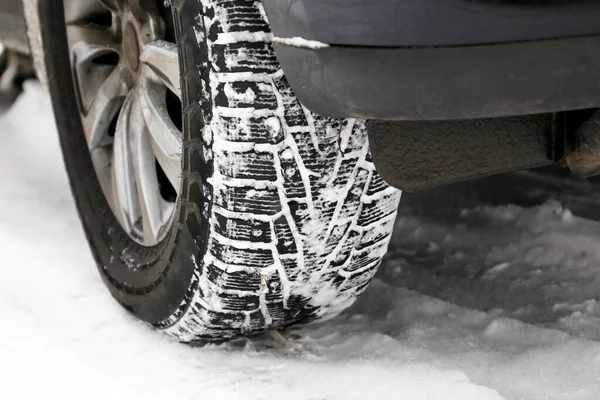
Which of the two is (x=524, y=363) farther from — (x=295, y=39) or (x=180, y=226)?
(x=295, y=39)

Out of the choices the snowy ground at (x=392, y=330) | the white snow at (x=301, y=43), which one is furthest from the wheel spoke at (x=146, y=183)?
the white snow at (x=301, y=43)

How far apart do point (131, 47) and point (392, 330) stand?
0.79 metres

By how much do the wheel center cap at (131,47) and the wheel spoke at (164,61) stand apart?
93 millimetres

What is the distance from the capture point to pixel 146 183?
61.0 inches

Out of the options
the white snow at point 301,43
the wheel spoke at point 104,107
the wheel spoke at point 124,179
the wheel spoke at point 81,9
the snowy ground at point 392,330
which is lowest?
the snowy ground at point 392,330

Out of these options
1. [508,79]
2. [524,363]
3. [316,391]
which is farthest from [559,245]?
[508,79]

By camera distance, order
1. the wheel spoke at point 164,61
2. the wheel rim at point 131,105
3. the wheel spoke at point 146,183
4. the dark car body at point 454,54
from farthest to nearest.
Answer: the wheel spoke at point 146,183
the wheel rim at point 131,105
the wheel spoke at point 164,61
the dark car body at point 454,54

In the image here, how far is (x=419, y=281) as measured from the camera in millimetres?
1752

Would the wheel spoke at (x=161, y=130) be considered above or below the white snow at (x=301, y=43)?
below

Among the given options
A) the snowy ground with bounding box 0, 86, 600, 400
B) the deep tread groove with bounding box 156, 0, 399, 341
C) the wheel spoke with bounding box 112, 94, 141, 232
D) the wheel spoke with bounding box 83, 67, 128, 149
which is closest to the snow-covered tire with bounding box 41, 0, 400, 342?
the deep tread groove with bounding box 156, 0, 399, 341

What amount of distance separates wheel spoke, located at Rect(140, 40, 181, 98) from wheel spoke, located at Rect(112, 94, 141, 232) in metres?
0.24

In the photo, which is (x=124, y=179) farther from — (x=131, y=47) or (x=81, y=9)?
(x=81, y=9)

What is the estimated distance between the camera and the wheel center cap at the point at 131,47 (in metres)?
1.51

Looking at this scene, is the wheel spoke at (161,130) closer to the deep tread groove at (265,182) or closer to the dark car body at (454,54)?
the deep tread groove at (265,182)
